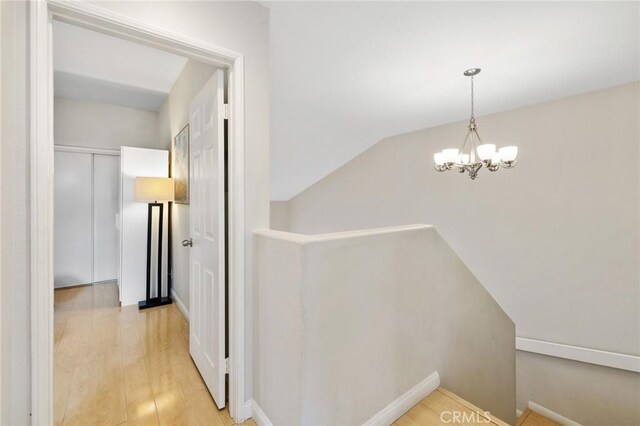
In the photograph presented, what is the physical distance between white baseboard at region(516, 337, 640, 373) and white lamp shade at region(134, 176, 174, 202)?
4.62 meters

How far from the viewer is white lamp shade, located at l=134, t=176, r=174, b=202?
285 centimetres

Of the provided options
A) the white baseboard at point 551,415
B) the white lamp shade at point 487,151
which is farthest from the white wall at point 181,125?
the white baseboard at point 551,415

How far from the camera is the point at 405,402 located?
62.1 inches

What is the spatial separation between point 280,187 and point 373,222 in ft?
6.79

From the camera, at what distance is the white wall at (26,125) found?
0.97 m

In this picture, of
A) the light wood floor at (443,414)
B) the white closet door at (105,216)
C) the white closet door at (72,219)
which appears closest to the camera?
the light wood floor at (443,414)

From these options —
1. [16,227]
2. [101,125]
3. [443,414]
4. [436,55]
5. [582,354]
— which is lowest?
[582,354]

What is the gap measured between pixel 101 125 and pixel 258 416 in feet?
13.6

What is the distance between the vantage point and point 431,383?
5.73 feet

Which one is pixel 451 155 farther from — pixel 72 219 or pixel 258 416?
pixel 72 219


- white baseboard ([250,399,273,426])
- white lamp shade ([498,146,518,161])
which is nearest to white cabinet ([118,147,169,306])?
white baseboard ([250,399,273,426])

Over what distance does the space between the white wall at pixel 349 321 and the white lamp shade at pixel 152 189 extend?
6.69 ft

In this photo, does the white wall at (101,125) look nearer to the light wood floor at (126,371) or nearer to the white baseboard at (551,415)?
the light wood floor at (126,371)

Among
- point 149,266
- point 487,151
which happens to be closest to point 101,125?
point 149,266
